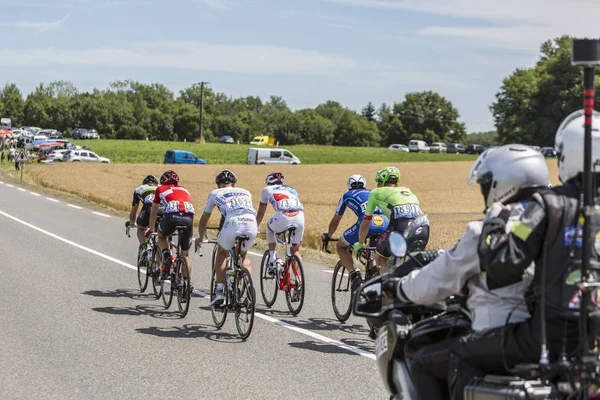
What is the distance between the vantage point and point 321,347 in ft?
28.0

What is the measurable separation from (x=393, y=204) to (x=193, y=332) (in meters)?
2.41

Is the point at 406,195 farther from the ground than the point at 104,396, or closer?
farther from the ground

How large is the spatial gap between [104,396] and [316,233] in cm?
1327

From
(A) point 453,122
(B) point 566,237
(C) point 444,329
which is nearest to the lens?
(B) point 566,237

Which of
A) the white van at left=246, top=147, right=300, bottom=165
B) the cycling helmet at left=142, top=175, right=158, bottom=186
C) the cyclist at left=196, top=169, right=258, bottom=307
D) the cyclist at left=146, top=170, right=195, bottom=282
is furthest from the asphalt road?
the white van at left=246, top=147, right=300, bottom=165

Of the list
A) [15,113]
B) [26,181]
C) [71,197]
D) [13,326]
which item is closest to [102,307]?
[13,326]

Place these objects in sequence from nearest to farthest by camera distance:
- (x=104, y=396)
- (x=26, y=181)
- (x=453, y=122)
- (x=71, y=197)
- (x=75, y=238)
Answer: (x=104, y=396)
(x=75, y=238)
(x=71, y=197)
(x=26, y=181)
(x=453, y=122)

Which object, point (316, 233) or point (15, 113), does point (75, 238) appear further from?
point (15, 113)

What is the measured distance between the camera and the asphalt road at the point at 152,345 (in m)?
6.86

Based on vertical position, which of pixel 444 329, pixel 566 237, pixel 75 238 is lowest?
pixel 75 238

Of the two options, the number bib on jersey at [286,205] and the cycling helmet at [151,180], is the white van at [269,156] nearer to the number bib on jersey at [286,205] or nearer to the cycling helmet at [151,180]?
the cycling helmet at [151,180]

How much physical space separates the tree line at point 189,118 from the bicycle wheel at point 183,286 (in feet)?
464

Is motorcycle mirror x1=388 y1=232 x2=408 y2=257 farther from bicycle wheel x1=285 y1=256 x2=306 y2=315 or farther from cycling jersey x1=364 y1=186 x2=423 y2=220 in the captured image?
bicycle wheel x1=285 y1=256 x2=306 y2=315

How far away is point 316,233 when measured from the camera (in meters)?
19.7
